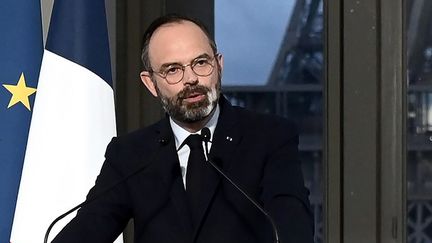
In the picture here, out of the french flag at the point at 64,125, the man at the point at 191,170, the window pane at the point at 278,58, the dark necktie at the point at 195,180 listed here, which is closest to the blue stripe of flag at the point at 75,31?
the french flag at the point at 64,125

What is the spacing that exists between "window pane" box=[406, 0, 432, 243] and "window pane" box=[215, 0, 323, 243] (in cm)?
33

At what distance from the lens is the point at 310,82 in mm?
2980

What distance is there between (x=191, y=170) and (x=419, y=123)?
1690 millimetres

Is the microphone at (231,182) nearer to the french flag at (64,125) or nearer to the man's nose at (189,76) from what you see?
the man's nose at (189,76)

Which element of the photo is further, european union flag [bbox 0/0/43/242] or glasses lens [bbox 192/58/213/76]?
european union flag [bbox 0/0/43/242]

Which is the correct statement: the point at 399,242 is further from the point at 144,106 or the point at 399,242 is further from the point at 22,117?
the point at 22,117

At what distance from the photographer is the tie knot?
4.49ft

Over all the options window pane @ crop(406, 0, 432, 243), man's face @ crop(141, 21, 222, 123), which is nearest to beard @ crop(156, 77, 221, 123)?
man's face @ crop(141, 21, 222, 123)

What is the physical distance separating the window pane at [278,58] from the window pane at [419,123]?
1.07 ft

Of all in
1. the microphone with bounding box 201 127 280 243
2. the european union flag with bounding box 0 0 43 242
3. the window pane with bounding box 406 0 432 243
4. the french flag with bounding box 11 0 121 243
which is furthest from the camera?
the window pane with bounding box 406 0 432 243

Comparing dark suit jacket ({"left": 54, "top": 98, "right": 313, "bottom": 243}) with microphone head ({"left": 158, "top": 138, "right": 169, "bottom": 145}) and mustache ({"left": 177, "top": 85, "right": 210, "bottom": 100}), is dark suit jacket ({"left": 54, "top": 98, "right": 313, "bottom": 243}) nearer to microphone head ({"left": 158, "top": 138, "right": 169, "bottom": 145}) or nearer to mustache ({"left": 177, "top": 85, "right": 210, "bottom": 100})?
microphone head ({"left": 158, "top": 138, "right": 169, "bottom": 145})

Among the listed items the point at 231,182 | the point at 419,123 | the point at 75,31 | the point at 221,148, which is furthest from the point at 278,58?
the point at 231,182

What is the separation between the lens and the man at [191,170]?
4.49 feet

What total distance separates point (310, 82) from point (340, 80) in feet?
0.38
